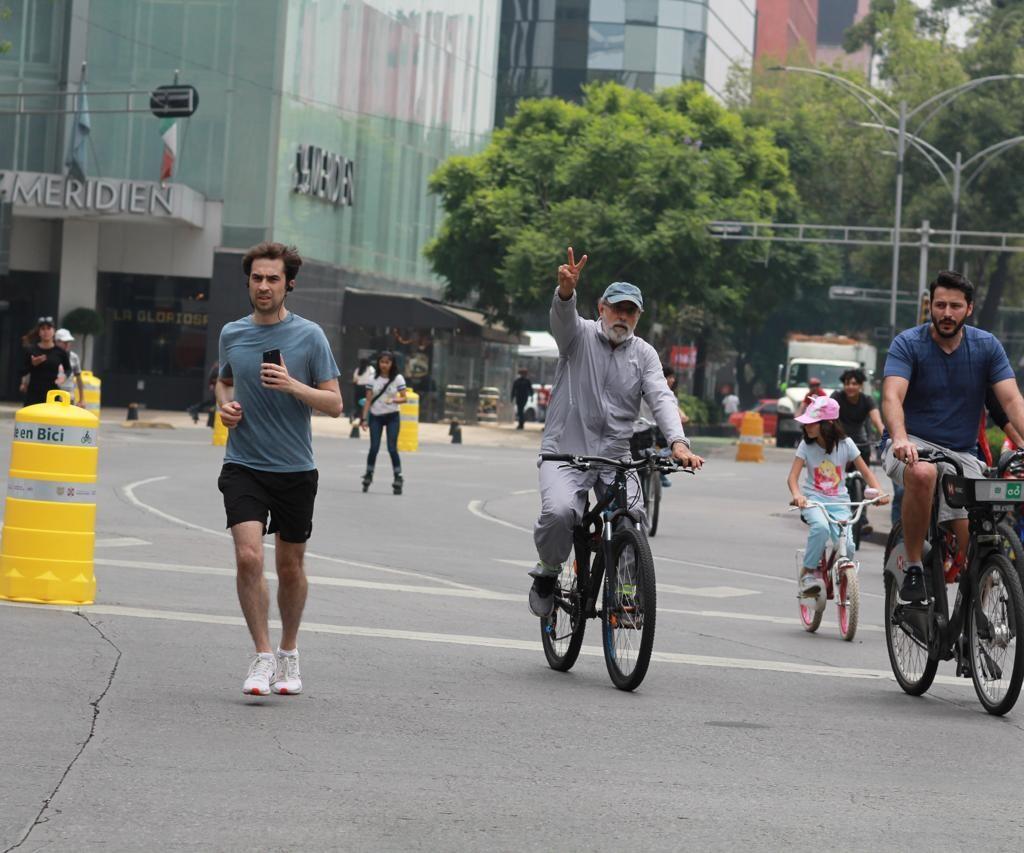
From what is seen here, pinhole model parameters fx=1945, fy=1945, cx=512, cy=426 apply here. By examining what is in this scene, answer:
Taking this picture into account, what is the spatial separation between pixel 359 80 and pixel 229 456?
51.0 metres

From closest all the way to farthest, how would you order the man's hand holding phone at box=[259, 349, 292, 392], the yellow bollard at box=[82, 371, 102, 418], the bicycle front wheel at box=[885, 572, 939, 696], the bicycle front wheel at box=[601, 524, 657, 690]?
the man's hand holding phone at box=[259, 349, 292, 392] < the bicycle front wheel at box=[601, 524, 657, 690] < the bicycle front wheel at box=[885, 572, 939, 696] < the yellow bollard at box=[82, 371, 102, 418]

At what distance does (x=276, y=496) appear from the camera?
27.0 feet

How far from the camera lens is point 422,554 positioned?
54.3 feet

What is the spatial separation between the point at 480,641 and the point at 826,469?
3.02m

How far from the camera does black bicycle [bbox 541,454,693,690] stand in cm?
872

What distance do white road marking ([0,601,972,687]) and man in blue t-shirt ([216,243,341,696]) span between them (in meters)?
2.49

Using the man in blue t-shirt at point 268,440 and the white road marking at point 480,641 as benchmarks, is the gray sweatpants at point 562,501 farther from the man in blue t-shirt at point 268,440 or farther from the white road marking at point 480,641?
the man in blue t-shirt at point 268,440

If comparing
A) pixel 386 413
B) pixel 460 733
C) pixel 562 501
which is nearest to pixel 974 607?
pixel 562 501

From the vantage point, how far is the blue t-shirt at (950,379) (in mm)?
9016

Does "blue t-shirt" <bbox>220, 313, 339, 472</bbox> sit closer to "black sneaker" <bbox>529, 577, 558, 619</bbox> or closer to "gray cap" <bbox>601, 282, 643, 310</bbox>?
"gray cap" <bbox>601, 282, 643, 310</bbox>

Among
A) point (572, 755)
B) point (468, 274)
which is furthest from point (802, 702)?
point (468, 274)

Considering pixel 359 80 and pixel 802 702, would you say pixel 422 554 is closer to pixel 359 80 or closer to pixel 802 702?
pixel 802 702

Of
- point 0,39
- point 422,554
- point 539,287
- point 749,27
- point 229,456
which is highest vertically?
point 749,27

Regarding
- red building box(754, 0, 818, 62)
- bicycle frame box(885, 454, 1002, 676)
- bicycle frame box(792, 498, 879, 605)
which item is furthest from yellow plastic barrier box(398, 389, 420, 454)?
red building box(754, 0, 818, 62)
